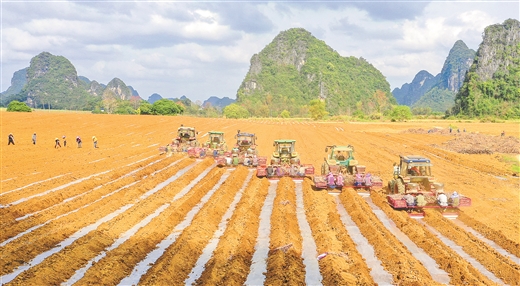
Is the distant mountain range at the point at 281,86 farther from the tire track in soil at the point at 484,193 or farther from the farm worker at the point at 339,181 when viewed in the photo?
the farm worker at the point at 339,181

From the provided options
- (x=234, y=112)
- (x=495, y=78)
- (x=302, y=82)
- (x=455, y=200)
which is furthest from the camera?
(x=302, y=82)

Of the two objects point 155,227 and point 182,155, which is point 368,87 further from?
point 155,227

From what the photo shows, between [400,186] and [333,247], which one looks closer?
[333,247]

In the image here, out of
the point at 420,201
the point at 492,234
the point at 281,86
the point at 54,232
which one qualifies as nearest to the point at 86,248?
the point at 54,232

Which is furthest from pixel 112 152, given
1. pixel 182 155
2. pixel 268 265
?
pixel 268 265

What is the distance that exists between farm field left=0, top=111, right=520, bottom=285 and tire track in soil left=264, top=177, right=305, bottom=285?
4 centimetres

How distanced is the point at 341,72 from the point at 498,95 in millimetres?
96294

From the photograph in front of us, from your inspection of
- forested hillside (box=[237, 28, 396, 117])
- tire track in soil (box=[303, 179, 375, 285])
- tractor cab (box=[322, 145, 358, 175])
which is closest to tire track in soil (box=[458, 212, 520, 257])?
tire track in soil (box=[303, 179, 375, 285])

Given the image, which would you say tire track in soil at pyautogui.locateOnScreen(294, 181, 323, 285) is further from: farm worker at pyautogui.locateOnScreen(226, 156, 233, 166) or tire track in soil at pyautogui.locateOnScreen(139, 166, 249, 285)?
farm worker at pyautogui.locateOnScreen(226, 156, 233, 166)

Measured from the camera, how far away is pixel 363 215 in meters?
14.2

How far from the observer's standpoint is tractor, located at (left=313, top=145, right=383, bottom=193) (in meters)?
18.3

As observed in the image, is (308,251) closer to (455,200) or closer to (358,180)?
(455,200)

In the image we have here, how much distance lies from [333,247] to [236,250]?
2363 mm

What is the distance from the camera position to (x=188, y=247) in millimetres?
11234
